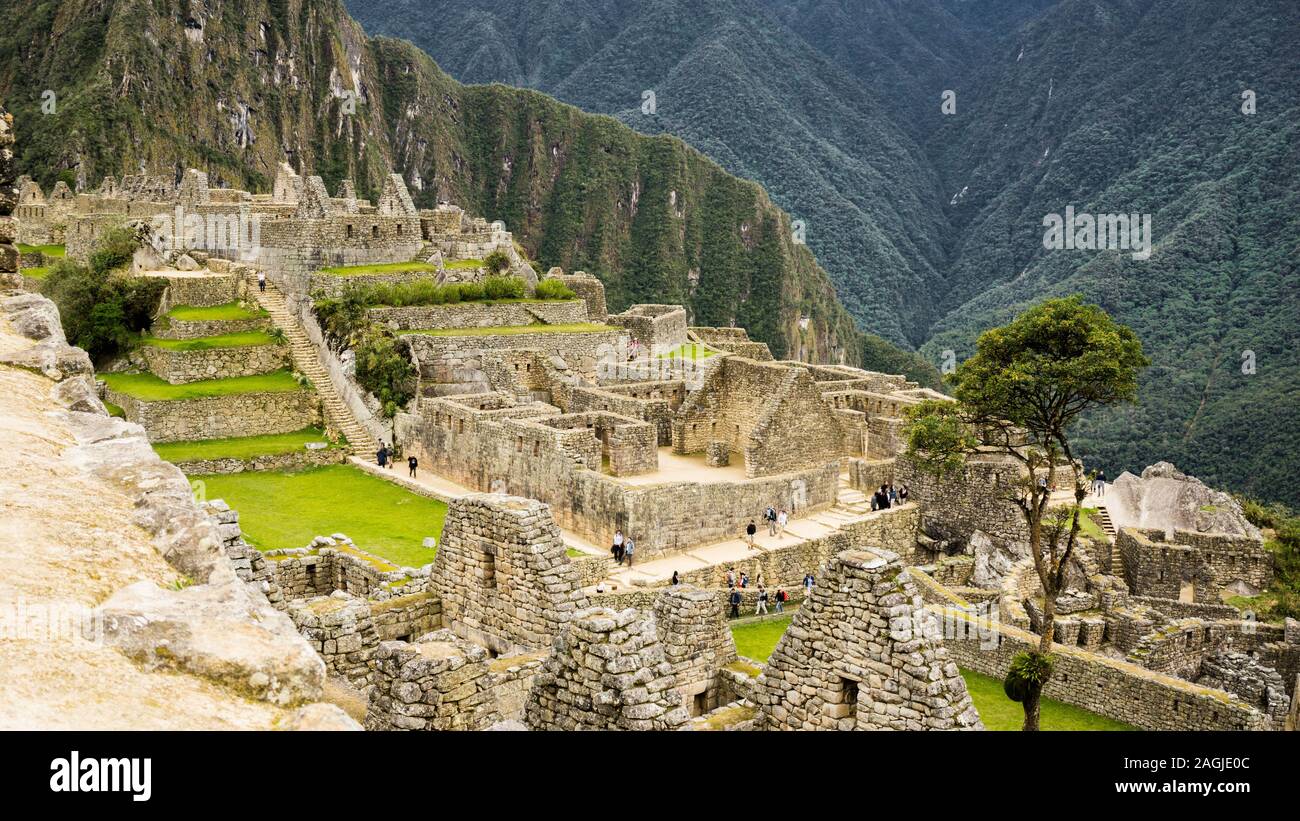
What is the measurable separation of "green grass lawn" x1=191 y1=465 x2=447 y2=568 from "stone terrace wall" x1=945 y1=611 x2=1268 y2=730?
7950 millimetres

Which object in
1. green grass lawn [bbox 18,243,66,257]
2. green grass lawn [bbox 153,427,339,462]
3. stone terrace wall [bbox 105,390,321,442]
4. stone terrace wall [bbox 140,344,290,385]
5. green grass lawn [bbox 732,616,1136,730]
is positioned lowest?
green grass lawn [bbox 732,616,1136,730]

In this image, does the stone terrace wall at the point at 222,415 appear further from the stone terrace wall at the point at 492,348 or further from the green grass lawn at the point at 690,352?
the green grass lawn at the point at 690,352

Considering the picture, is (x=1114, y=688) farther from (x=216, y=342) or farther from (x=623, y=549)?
(x=216, y=342)

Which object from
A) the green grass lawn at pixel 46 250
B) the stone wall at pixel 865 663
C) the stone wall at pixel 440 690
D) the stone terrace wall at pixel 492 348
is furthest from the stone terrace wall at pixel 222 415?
the green grass lawn at pixel 46 250

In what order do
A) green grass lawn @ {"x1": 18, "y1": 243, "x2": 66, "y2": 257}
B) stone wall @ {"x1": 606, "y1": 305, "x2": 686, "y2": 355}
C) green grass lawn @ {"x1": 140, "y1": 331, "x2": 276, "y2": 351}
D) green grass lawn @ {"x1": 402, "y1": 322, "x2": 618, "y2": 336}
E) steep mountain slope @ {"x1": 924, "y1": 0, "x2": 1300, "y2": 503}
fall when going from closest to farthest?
green grass lawn @ {"x1": 140, "y1": 331, "x2": 276, "y2": 351}, green grass lawn @ {"x1": 402, "y1": 322, "x2": 618, "y2": 336}, stone wall @ {"x1": 606, "y1": 305, "x2": 686, "y2": 355}, green grass lawn @ {"x1": 18, "y1": 243, "x2": 66, "y2": 257}, steep mountain slope @ {"x1": 924, "y1": 0, "x2": 1300, "y2": 503}

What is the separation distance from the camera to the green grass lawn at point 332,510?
15.6m

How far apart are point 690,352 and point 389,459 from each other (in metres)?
12.4

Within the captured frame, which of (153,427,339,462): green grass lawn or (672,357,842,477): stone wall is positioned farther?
(672,357,842,477): stone wall

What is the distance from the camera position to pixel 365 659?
6805 millimetres

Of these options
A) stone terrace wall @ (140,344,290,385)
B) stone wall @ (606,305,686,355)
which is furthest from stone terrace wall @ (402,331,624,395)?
stone wall @ (606,305,686,355)

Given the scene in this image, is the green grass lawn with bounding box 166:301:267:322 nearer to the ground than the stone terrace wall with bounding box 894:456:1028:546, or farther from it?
farther from it

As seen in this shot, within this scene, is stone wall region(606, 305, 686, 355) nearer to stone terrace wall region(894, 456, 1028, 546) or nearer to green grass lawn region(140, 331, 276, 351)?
green grass lawn region(140, 331, 276, 351)

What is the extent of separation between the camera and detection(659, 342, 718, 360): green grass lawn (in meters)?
30.1

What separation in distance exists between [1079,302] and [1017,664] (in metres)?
5.94
